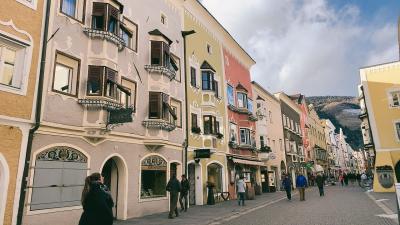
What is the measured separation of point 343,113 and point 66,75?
521ft

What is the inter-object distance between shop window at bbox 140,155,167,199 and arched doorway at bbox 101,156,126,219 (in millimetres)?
1536

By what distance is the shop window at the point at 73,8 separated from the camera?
1325 centimetres

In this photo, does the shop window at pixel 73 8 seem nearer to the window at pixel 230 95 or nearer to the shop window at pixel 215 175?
the shop window at pixel 215 175

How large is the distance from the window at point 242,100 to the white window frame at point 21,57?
21133mm

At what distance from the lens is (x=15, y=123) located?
10.6 meters

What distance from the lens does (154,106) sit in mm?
17484

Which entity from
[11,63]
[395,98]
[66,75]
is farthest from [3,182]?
[395,98]

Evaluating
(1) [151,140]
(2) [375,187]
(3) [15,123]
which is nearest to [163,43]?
(1) [151,140]

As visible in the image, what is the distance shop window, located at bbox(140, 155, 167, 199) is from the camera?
16.9 meters

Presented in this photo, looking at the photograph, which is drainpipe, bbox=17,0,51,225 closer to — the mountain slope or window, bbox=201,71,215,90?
window, bbox=201,71,215,90

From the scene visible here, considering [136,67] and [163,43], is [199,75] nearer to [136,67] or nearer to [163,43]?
[163,43]

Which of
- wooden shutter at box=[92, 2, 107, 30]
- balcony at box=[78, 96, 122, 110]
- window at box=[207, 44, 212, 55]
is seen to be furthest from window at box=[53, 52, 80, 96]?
window at box=[207, 44, 212, 55]

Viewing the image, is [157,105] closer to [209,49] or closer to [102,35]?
[102,35]

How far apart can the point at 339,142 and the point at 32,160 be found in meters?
101
